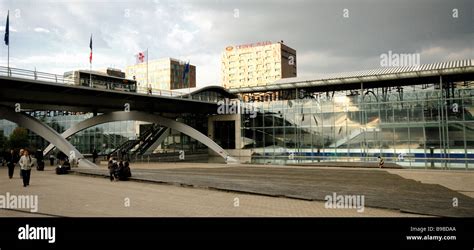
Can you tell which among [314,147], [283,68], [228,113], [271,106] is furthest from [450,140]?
[283,68]

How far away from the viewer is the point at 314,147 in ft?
131

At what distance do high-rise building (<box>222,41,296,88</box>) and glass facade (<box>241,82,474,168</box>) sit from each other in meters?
83.3

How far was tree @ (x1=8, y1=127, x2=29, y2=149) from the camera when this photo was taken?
57.3 m

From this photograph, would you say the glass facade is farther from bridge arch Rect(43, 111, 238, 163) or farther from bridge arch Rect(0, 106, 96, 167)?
bridge arch Rect(0, 106, 96, 167)

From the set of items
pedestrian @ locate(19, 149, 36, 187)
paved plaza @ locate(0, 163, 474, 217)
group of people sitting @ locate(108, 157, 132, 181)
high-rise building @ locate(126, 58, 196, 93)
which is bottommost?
paved plaza @ locate(0, 163, 474, 217)

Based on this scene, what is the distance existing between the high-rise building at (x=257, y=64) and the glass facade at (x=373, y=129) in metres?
83.3

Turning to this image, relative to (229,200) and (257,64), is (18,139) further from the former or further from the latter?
(257,64)

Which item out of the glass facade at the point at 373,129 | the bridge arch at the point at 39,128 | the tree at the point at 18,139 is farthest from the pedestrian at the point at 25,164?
the tree at the point at 18,139

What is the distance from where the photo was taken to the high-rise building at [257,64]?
5034 inches

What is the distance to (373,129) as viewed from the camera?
119 ft

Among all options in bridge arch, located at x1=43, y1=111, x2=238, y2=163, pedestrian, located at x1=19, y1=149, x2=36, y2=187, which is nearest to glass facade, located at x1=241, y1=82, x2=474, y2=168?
bridge arch, located at x1=43, y1=111, x2=238, y2=163

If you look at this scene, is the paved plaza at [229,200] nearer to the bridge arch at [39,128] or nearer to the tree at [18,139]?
the bridge arch at [39,128]
